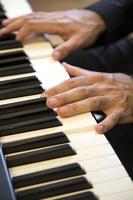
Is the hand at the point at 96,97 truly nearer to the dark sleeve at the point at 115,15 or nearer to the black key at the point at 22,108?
the black key at the point at 22,108

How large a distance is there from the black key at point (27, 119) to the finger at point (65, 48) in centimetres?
24

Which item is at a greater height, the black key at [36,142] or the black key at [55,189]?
the black key at [36,142]

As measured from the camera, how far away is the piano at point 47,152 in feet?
2.43

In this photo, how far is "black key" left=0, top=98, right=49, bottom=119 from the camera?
908 mm

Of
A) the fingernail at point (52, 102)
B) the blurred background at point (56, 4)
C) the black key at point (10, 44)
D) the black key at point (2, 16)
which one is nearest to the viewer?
the fingernail at point (52, 102)

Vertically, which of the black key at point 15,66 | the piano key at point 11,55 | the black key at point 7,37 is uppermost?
the black key at point 7,37

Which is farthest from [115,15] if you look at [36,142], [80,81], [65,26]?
[36,142]

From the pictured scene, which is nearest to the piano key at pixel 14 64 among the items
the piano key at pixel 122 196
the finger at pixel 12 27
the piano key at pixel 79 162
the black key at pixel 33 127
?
the finger at pixel 12 27

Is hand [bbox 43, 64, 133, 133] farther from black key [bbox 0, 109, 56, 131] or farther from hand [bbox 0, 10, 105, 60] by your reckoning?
hand [bbox 0, 10, 105, 60]

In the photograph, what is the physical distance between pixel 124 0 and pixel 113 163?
0.74 m

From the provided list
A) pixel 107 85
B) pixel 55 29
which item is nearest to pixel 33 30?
pixel 55 29

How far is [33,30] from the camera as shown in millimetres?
1207

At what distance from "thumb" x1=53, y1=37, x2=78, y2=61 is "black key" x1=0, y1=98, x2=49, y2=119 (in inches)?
8.0

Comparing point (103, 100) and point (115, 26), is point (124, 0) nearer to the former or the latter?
point (115, 26)
